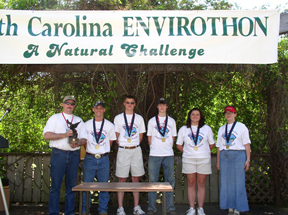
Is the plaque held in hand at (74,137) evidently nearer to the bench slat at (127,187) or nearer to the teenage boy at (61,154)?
the teenage boy at (61,154)

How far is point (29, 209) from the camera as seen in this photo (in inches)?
210

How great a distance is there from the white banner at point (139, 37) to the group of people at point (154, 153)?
909 millimetres

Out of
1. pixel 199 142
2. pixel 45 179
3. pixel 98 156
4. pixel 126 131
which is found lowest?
pixel 45 179

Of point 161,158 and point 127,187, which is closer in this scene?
point 127,187

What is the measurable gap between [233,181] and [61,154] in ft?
9.09

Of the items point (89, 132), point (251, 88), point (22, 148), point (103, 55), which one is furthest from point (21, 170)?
point (251, 88)

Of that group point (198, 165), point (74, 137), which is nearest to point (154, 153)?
point (198, 165)

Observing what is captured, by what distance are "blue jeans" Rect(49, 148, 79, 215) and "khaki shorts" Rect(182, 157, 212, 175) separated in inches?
70.4

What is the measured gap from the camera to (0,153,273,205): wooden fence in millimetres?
5711

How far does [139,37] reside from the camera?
13.9ft

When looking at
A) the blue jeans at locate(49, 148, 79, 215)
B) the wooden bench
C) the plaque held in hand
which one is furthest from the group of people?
the wooden bench

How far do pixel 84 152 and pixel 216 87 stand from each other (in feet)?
10.4

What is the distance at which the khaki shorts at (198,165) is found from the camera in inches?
184

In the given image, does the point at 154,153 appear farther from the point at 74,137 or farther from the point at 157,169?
the point at 74,137
